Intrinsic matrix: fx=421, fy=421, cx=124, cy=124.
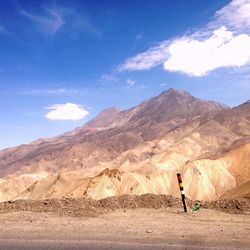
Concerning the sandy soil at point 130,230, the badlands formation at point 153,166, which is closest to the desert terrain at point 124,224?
the sandy soil at point 130,230

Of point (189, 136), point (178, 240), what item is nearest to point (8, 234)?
point (178, 240)

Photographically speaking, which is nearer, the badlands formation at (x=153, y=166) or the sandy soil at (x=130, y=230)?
the sandy soil at (x=130, y=230)

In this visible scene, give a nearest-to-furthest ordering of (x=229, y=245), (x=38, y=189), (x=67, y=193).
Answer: (x=229, y=245) < (x=67, y=193) < (x=38, y=189)

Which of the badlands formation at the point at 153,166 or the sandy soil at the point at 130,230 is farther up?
the badlands formation at the point at 153,166

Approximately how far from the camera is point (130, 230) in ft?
27.8

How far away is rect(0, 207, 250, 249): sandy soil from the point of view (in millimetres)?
7461

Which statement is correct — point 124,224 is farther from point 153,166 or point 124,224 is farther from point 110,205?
point 153,166

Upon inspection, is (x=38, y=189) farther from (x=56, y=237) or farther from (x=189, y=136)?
(x=189, y=136)

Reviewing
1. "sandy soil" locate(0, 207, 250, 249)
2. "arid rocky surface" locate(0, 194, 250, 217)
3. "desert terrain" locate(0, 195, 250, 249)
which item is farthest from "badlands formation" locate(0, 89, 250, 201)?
"sandy soil" locate(0, 207, 250, 249)

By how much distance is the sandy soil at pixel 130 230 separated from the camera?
7461mm

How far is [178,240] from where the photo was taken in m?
7.58

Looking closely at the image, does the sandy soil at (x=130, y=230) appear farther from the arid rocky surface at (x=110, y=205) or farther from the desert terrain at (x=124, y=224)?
the arid rocky surface at (x=110, y=205)

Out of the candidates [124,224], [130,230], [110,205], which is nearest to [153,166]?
[110,205]

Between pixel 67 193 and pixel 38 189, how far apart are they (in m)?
8.03
